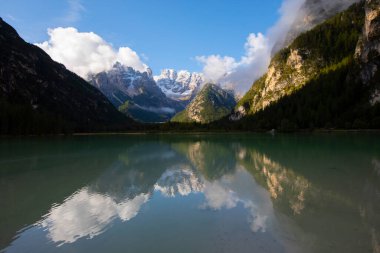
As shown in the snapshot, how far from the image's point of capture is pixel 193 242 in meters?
13.8

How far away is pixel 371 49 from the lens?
608 feet

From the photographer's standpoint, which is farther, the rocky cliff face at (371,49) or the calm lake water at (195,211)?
the rocky cliff face at (371,49)

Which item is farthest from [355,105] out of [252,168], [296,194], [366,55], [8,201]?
[8,201]

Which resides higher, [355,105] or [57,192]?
[355,105]

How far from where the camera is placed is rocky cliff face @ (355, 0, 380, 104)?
591 ft

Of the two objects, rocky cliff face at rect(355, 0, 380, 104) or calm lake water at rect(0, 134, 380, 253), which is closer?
calm lake water at rect(0, 134, 380, 253)

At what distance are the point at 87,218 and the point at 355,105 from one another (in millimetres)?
191421

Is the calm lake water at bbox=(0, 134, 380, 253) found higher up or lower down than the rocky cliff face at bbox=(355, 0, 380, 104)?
lower down

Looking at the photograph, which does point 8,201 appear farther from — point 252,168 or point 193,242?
point 252,168

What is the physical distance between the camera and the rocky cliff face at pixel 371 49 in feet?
591

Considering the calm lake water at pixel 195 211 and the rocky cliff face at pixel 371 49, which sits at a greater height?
the rocky cliff face at pixel 371 49

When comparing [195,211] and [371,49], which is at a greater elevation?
[371,49]

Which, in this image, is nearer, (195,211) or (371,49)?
(195,211)

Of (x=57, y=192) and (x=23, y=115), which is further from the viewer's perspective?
(x=23, y=115)
